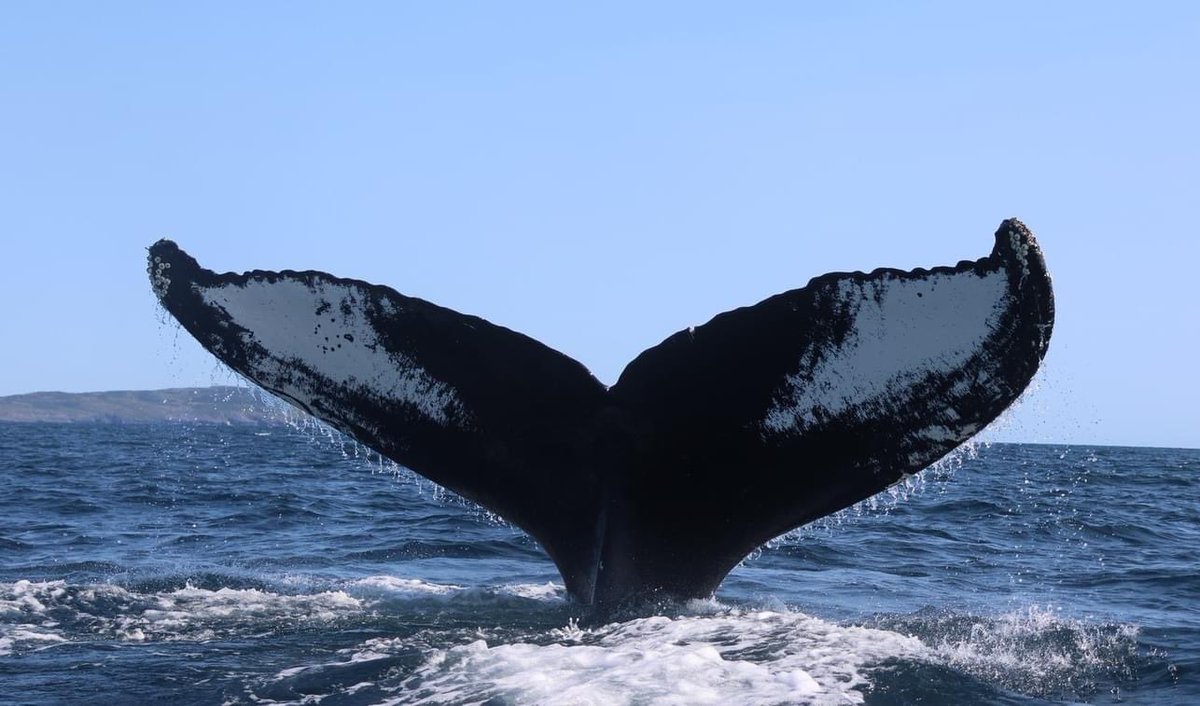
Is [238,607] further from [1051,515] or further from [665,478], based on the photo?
[1051,515]

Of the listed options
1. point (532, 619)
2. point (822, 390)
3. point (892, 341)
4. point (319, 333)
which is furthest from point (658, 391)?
point (532, 619)

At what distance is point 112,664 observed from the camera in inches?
227

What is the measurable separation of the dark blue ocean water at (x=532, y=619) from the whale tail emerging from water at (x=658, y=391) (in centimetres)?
35

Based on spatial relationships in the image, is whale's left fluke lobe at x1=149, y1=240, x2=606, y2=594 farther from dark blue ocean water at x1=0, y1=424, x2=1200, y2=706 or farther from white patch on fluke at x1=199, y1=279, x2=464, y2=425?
dark blue ocean water at x1=0, y1=424, x2=1200, y2=706

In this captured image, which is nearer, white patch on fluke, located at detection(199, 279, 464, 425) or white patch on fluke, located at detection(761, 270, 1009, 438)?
white patch on fluke, located at detection(761, 270, 1009, 438)

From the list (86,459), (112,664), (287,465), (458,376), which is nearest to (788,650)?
(458,376)

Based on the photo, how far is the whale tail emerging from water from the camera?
15.4 feet

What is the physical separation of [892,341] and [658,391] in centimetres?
92

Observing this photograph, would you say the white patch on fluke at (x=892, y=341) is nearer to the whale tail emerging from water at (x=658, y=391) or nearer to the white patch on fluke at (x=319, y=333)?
the whale tail emerging from water at (x=658, y=391)

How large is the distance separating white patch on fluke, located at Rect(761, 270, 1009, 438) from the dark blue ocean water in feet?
2.07

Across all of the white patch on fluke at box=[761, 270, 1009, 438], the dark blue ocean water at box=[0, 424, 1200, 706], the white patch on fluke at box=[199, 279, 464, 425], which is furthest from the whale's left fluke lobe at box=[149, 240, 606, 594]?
the white patch on fluke at box=[761, 270, 1009, 438]

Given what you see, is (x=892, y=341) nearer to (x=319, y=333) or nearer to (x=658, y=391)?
(x=658, y=391)

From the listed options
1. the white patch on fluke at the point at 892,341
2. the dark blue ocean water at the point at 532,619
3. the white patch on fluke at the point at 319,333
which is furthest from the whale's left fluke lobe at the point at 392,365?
the white patch on fluke at the point at 892,341

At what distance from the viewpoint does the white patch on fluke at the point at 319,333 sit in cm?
501
